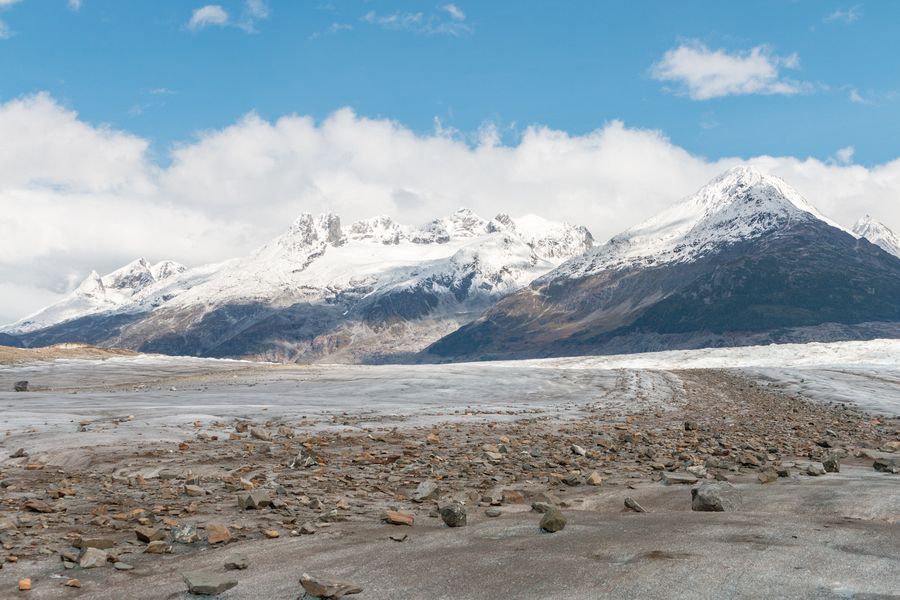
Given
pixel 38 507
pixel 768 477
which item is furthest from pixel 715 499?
pixel 38 507

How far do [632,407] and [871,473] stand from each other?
23762mm

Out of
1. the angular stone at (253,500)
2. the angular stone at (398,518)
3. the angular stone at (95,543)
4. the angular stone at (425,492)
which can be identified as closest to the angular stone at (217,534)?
the angular stone at (95,543)

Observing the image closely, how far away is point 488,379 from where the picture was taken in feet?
201

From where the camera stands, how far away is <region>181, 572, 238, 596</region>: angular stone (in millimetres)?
7260

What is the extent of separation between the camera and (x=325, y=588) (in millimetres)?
6902

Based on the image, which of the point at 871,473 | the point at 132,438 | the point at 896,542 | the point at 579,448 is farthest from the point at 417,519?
the point at 132,438

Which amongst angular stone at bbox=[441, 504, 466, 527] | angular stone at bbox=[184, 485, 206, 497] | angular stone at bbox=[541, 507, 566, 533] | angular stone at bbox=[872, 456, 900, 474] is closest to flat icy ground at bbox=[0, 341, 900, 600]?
angular stone at bbox=[184, 485, 206, 497]

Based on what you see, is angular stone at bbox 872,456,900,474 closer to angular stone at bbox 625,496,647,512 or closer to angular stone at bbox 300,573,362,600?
angular stone at bbox 625,496,647,512

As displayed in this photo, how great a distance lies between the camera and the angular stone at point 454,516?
1014 cm

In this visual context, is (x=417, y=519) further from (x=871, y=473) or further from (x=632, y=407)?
(x=632, y=407)

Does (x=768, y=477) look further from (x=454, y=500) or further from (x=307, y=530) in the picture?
(x=307, y=530)

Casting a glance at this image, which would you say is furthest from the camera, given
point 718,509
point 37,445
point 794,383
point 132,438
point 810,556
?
point 794,383

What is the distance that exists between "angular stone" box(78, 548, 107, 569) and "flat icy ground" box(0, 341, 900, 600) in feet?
0.25

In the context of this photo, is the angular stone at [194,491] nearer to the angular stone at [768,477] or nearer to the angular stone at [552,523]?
the angular stone at [552,523]
